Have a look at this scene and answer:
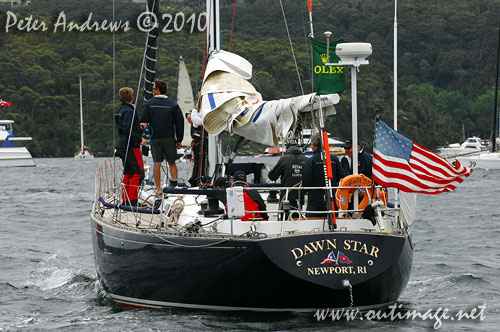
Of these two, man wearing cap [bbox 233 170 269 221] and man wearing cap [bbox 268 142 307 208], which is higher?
man wearing cap [bbox 268 142 307 208]

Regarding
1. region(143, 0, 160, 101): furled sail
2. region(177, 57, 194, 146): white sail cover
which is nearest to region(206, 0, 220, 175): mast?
region(143, 0, 160, 101): furled sail

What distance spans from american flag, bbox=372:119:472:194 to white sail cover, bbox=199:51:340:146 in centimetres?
84

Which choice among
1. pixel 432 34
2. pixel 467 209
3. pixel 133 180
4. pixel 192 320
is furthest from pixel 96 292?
pixel 432 34

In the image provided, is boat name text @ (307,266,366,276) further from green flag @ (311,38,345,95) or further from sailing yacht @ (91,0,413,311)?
green flag @ (311,38,345,95)

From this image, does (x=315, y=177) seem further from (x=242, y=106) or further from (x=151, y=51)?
(x=151, y=51)

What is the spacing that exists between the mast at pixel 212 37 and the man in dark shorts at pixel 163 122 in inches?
23.3

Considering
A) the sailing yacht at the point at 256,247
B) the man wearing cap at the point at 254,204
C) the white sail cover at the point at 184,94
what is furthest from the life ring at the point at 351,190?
the white sail cover at the point at 184,94

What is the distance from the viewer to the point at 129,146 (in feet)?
43.8

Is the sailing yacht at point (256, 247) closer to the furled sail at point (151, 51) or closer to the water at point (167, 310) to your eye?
the water at point (167, 310)

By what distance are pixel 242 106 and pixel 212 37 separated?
2347 millimetres

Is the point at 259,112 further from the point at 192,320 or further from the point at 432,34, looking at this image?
the point at 432,34

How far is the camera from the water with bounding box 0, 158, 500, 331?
Answer: 10562 millimetres

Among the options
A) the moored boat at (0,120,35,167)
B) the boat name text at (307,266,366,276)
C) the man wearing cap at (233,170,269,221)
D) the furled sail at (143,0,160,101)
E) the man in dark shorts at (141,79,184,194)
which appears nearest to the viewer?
the boat name text at (307,266,366,276)

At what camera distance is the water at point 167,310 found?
416 inches
